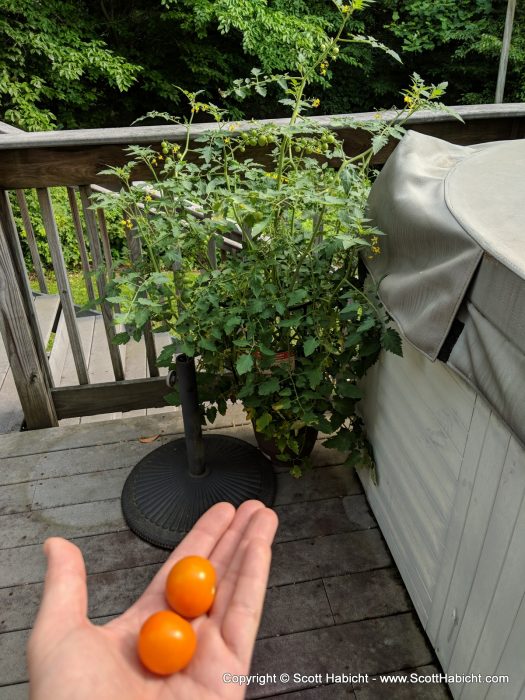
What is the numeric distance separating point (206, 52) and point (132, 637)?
10.5 meters

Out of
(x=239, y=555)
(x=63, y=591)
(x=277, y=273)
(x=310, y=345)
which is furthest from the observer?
(x=277, y=273)

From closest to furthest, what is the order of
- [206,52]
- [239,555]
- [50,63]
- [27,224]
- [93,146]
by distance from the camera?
[239,555] < [93,146] < [27,224] < [50,63] < [206,52]

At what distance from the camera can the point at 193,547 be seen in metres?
1.26

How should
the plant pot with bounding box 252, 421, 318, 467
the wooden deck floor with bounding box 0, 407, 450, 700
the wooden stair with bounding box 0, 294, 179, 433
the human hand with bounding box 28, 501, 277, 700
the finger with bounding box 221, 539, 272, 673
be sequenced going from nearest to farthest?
1. the human hand with bounding box 28, 501, 277, 700
2. the finger with bounding box 221, 539, 272, 673
3. the wooden deck floor with bounding box 0, 407, 450, 700
4. the plant pot with bounding box 252, 421, 318, 467
5. the wooden stair with bounding box 0, 294, 179, 433

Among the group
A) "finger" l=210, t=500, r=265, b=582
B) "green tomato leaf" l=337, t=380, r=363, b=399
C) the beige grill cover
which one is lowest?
"green tomato leaf" l=337, t=380, r=363, b=399

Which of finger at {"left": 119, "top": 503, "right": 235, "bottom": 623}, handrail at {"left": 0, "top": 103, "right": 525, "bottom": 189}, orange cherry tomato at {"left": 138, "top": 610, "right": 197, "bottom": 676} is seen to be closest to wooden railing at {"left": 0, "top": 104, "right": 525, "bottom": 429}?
handrail at {"left": 0, "top": 103, "right": 525, "bottom": 189}

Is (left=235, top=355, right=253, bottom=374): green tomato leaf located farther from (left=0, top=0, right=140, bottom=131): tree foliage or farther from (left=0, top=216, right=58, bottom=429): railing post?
(left=0, top=0, right=140, bottom=131): tree foliage

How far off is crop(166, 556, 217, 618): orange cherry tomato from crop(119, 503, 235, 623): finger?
0.15 ft

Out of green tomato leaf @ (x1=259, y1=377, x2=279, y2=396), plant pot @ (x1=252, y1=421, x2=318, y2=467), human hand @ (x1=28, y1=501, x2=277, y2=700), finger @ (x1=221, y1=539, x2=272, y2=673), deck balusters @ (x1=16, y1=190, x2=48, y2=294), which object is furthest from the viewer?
deck balusters @ (x1=16, y1=190, x2=48, y2=294)

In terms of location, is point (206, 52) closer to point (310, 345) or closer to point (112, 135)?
point (112, 135)

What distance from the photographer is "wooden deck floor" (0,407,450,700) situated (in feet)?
5.07

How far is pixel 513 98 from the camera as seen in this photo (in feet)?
34.6

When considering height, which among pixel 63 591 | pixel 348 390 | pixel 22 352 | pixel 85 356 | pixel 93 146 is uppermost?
pixel 93 146

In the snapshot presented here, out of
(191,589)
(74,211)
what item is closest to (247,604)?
(191,589)
